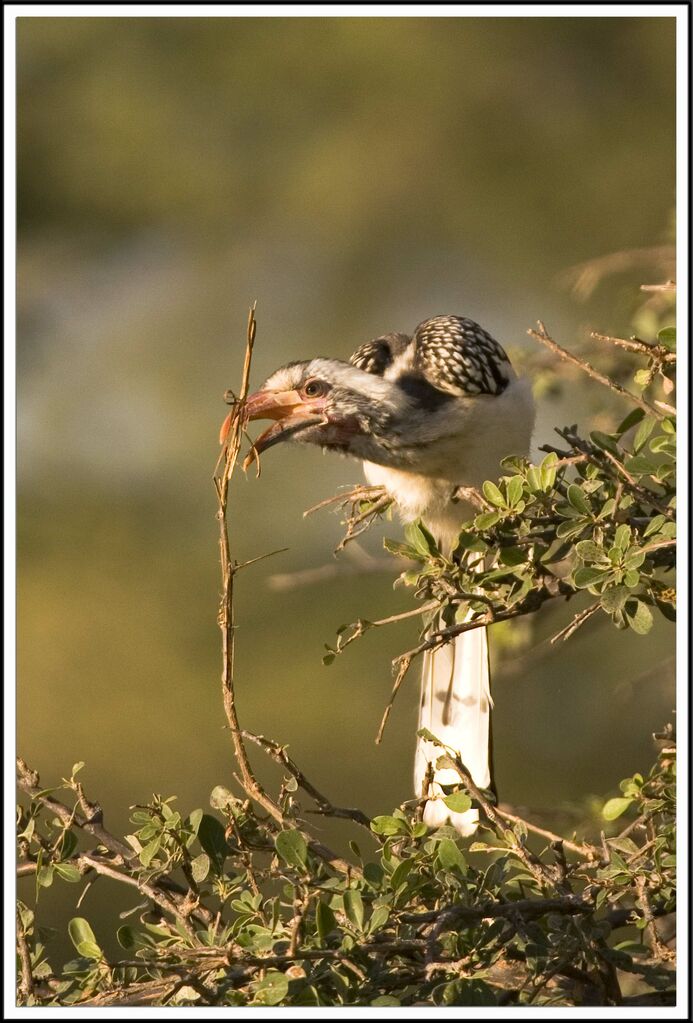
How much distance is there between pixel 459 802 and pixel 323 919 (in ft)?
0.99

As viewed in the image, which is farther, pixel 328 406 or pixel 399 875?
pixel 328 406

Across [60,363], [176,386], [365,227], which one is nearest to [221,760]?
[176,386]

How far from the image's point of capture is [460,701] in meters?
2.69

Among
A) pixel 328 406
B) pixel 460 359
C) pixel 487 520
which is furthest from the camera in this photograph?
pixel 460 359

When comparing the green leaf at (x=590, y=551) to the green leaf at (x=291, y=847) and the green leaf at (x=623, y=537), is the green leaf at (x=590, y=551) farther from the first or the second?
the green leaf at (x=291, y=847)

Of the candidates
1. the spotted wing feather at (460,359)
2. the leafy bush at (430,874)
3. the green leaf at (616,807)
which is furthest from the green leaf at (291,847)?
the spotted wing feather at (460,359)

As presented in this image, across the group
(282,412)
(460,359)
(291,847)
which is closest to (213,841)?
(291,847)

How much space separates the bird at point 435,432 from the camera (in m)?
2.52

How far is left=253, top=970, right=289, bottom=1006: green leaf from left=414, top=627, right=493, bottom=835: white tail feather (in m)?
1.25

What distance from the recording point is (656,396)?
2391 mm

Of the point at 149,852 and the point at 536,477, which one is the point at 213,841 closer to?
the point at 149,852

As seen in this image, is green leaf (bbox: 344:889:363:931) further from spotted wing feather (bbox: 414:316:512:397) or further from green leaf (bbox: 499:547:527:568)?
spotted wing feather (bbox: 414:316:512:397)

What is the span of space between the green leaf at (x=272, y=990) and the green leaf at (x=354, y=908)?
0.09m

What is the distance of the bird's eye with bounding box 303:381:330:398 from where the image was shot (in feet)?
8.30
